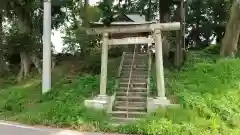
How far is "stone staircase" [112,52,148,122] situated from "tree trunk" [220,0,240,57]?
14.4 feet

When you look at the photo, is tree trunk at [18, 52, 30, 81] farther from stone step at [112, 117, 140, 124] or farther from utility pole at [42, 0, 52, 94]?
stone step at [112, 117, 140, 124]

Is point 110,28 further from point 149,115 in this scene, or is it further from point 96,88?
point 149,115

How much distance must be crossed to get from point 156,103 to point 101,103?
2.06 meters

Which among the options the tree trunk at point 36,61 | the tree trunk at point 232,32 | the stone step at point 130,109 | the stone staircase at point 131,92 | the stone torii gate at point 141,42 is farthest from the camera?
the tree trunk at point 36,61

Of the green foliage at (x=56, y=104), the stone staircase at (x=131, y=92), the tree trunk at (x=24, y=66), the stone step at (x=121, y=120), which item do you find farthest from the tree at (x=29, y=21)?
the stone step at (x=121, y=120)

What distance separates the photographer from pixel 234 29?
16.8m

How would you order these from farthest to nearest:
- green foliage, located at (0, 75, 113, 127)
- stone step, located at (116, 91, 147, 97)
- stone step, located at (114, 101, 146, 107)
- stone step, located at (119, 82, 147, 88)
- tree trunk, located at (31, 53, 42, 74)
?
tree trunk, located at (31, 53, 42, 74), stone step, located at (119, 82, 147, 88), stone step, located at (116, 91, 147, 97), stone step, located at (114, 101, 146, 107), green foliage, located at (0, 75, 113, 127)

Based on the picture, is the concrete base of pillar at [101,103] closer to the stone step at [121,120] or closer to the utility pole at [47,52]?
the stone step at [121,120]

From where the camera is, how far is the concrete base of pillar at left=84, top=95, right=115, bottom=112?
12.5 metres

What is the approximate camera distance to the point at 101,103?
41.0ft

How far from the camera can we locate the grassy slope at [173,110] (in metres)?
10.9

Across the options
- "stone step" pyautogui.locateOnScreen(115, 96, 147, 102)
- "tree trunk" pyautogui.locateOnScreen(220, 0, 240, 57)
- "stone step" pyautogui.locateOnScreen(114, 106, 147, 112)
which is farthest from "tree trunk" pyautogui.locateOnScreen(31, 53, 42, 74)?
"tree trunk" pyautogui.locateOnScreen(220, 0, 240, 57)

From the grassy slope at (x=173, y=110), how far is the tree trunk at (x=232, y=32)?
4.17 feet

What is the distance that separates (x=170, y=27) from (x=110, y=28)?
7.72ft
